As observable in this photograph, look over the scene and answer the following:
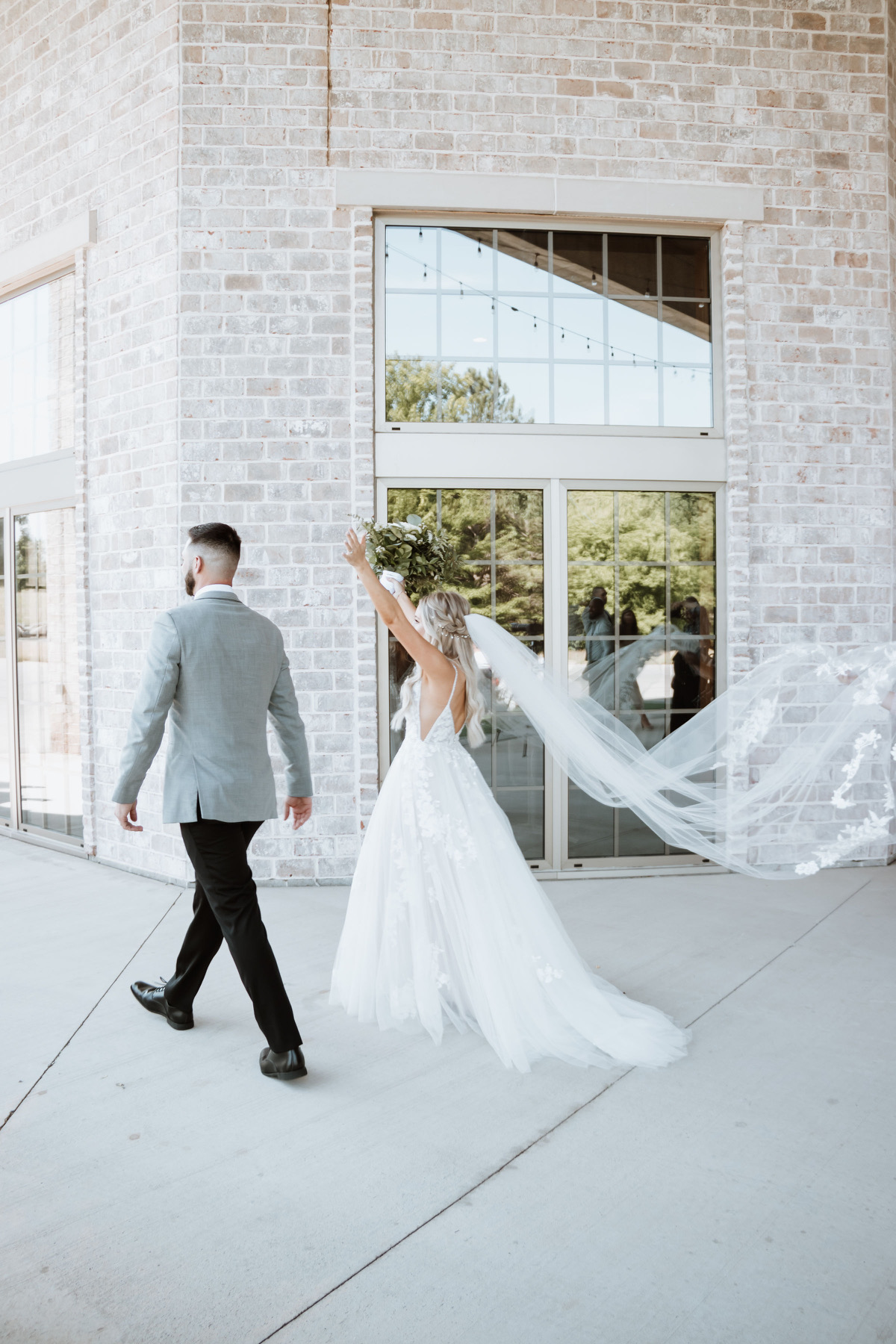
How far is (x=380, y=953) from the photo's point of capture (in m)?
3.71

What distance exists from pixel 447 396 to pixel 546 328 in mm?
739

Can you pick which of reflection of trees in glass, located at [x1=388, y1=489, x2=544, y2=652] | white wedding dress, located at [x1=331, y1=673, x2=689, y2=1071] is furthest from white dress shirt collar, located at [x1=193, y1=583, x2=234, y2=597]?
reflection of trees in glass, located at [x1=388, y1=489, x2=544, y2=652]

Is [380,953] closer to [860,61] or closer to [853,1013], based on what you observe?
[853,1013]

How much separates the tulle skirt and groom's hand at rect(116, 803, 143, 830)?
93 cm

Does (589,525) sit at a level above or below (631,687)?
above

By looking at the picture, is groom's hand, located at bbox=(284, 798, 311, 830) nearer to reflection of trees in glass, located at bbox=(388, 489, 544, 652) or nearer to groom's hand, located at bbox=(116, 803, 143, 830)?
groom's hand, located at bbox=(116, 803, 143, 830)

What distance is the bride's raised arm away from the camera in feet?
11.1

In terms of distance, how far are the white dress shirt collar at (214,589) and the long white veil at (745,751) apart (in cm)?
110

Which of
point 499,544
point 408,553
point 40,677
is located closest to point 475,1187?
point 408,553

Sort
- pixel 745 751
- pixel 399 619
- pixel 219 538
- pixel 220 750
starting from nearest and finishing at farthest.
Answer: pixel 220 750 → pixel 219 538 → pixel 399 619 → pixel 745 751

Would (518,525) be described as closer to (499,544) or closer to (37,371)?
(499,544)

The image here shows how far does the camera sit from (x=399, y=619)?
11.5ft

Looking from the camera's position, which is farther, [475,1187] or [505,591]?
[505,591]

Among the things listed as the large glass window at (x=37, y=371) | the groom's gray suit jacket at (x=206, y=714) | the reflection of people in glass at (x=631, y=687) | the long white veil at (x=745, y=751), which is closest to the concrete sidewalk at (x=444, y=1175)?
the long white veil at (x=745, y=751)
